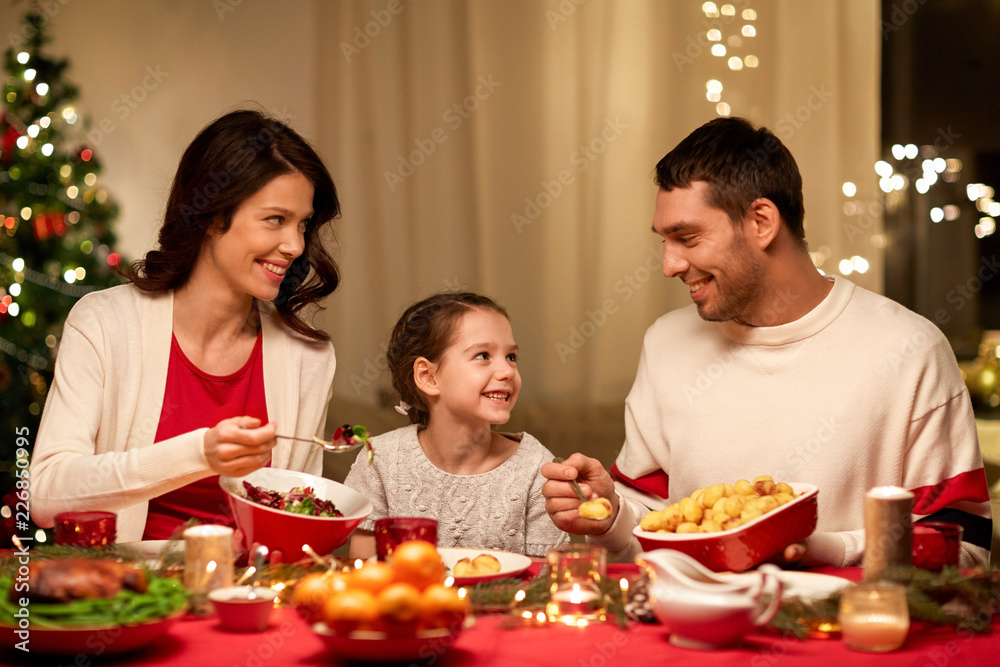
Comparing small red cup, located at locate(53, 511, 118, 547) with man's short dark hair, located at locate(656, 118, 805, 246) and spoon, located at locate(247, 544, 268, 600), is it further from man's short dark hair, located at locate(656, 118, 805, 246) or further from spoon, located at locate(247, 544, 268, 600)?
man's short dark hair, located at locate(656, 118, 805, 246)

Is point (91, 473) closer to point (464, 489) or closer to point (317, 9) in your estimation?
point (464, 489)

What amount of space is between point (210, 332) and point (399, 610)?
1.34 metres

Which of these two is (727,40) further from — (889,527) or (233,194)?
(889,527)

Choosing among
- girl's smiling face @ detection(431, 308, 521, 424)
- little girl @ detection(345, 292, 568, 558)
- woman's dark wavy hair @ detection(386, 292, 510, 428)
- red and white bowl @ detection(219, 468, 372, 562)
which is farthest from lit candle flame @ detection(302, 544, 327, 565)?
woman's dark wavy hair @ detection(386, 292, 510, 428)

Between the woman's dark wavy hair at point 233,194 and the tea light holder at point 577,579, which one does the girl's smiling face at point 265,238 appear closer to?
the woman's dark wavy hair at point 233,194

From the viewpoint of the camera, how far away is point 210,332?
2.19m

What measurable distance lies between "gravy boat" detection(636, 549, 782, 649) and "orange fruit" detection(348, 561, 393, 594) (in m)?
0.34

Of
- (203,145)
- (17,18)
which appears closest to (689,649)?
(203,145)

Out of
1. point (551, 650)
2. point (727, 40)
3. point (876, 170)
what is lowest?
point (551, 650)

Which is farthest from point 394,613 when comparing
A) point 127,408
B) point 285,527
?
point 127,408

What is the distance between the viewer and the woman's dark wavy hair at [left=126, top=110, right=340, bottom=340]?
2072 mm

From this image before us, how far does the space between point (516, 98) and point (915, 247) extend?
6.31ft

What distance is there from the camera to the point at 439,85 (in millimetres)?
4328

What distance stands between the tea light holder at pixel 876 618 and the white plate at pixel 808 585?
103 mm
